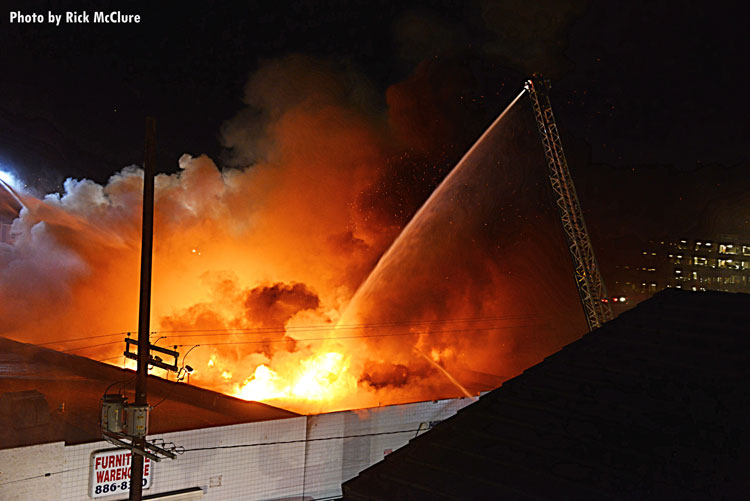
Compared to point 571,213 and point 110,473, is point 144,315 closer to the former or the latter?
point 110,473

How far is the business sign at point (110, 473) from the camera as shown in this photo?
11.2m

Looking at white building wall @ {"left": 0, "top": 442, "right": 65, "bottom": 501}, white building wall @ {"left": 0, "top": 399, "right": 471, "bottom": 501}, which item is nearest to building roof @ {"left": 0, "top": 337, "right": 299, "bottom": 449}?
white building wall @ {"left": 0, "top": 442, "right": 65, "bottom": 501}

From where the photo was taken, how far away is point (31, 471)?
34.3 ft

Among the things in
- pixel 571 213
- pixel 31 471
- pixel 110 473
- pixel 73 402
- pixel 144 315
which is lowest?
pixel 110 473

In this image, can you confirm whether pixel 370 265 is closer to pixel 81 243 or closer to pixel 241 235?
pixel 241 235

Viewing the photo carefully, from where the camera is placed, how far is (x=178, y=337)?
1024 inches

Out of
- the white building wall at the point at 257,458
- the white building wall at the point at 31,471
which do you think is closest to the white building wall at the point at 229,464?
the white building wall at the point at 257,458

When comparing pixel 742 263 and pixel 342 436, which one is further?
pixel 742 263

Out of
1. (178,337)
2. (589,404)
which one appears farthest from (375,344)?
(589,404)

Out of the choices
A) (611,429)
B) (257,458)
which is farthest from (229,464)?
(611,429)

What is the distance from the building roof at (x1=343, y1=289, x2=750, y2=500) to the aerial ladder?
22.6 m

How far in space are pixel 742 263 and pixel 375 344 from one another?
65163 millimetres

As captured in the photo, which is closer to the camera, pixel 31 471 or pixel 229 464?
pixel 31 471

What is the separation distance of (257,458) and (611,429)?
9305 mm
